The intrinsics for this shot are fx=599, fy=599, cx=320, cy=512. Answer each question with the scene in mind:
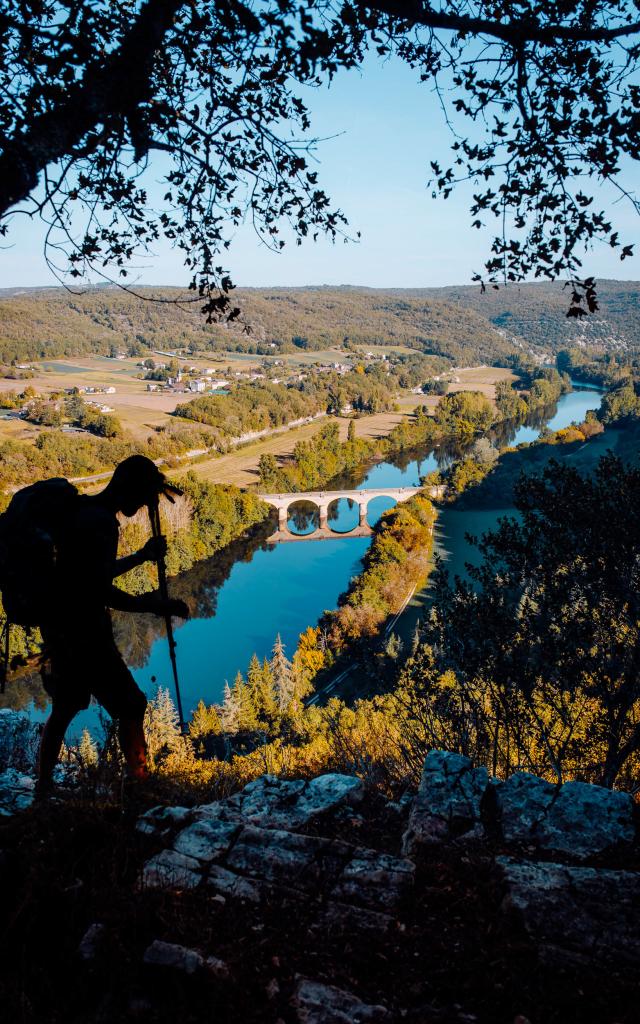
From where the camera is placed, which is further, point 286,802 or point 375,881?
point 286,802

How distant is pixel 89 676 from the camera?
10.1 ft

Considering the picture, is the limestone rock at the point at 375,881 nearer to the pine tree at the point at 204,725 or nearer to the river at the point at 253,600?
the pine tree at the point at 204,725

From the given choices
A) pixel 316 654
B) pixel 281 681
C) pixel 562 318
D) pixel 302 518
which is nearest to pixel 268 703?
pixel 281 681

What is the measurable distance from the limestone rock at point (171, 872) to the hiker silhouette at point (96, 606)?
2.48 ft

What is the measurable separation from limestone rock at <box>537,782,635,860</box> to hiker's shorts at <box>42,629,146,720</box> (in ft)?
7.59

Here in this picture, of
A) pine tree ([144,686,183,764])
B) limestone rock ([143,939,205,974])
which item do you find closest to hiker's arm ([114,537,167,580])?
limestone rock ([143,939,205,974])

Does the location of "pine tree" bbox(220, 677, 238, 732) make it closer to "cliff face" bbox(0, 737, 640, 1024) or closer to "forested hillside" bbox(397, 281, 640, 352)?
"cliff face" bbox(0, 737, 640, 1024)

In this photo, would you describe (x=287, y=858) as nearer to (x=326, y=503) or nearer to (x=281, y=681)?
(x=281, y=681)

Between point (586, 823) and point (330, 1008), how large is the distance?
1954 mm

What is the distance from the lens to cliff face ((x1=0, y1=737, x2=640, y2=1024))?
6.35 ft

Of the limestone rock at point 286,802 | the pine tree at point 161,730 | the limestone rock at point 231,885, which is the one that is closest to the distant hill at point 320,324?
the pine tree at point 161,730

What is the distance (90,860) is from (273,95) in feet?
12.9

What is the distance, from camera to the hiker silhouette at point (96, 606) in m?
2.74

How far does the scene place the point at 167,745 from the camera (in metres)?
13.1
